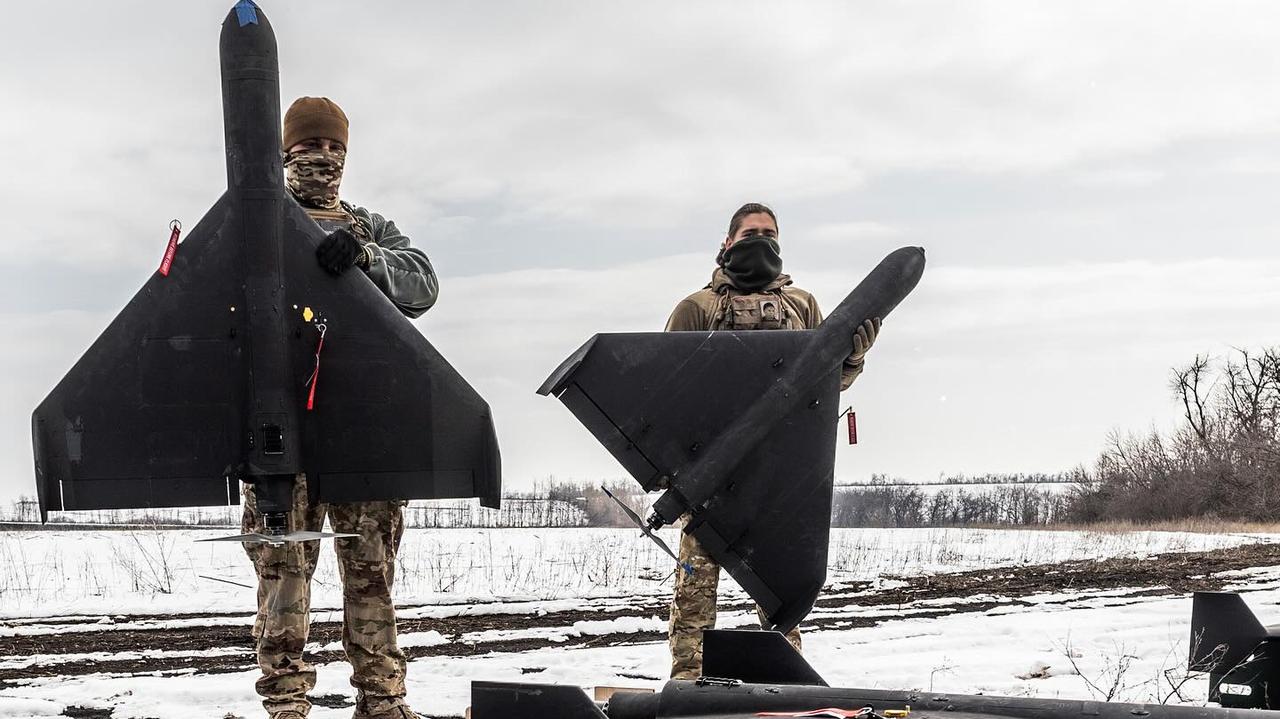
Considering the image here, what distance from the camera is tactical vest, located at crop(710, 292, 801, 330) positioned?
576 cm

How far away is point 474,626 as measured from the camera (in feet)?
32.5

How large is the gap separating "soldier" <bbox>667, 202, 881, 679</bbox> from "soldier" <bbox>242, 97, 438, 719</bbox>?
4.67 ft

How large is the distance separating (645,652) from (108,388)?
15.1 ft

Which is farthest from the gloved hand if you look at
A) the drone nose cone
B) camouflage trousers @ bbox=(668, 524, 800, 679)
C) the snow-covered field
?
the drone nose cone

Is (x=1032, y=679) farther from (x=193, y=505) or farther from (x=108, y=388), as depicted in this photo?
(x=108, y=388)

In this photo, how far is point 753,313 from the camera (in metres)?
5.76

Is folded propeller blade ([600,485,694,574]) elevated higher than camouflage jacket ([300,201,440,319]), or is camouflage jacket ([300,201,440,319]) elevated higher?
camouflage jacket ([300,201,440,319])

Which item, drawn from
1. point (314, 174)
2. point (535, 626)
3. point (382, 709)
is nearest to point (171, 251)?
point (314, 174)

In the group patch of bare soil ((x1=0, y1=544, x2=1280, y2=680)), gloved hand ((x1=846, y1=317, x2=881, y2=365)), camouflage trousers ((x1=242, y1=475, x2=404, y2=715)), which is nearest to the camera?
camouflage trousers ((x1=242, y1=475, x2=404, y2=715))

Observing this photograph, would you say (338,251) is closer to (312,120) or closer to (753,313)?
(312,120)

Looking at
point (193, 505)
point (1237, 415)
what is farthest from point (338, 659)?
point (1237, 415)

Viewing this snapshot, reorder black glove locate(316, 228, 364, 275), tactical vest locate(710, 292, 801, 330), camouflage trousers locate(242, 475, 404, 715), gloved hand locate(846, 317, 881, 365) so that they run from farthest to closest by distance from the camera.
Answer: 1. tactical vest locate(710, 292, 801, 330)
2. gloved hand locate(846, 317, 881, 365)
3. black glove locate(316, 228, 364, 275)
4. camouflage trousers locate(242, 475, 404, 715)

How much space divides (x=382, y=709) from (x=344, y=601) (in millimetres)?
545

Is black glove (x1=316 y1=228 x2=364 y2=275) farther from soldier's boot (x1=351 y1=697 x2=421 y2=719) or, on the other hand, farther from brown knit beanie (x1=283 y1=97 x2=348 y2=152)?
soldier's boot (x1=351 y1=697 x2=421 y2=719)
